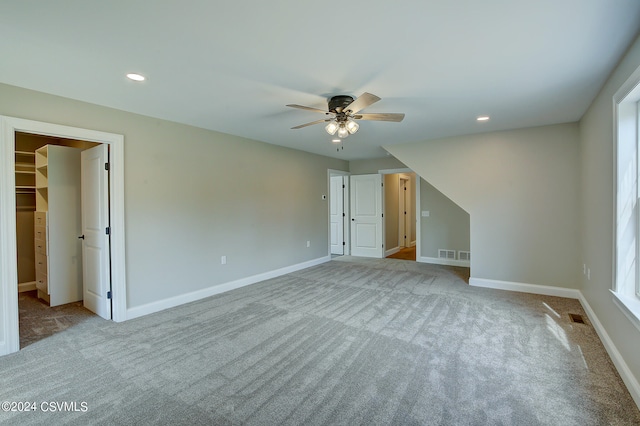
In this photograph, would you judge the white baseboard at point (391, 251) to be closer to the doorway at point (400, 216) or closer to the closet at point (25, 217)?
the doorway at point (400, 216)

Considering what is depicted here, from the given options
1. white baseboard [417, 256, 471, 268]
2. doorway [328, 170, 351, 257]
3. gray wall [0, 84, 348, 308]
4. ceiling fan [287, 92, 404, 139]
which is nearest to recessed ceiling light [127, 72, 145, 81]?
gray wall [0, 84, 348, 308]

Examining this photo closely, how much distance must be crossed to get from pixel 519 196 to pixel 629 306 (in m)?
2.62

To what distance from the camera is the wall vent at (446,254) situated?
632 cm

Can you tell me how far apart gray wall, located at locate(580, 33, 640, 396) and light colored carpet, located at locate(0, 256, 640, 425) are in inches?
10.8

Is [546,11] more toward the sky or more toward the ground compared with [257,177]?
more toward the sky

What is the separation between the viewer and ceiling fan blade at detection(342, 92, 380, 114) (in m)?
2.48


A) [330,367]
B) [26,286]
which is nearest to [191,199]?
[330,367]

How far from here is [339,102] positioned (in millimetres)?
2961

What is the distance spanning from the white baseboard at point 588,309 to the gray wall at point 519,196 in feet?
0.26

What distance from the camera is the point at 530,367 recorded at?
2346 mm

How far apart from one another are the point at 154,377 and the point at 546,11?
11.9 ft

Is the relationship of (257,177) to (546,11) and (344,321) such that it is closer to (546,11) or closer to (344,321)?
(344,321)

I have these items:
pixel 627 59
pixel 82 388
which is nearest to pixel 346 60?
pixel 627 59

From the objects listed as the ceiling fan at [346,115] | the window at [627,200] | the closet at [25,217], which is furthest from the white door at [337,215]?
the closet at [25,217]
